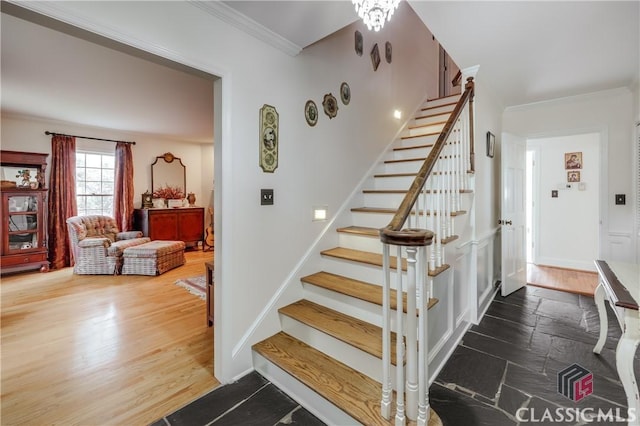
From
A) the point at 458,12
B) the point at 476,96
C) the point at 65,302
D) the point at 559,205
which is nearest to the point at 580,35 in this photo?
the point at 476,96

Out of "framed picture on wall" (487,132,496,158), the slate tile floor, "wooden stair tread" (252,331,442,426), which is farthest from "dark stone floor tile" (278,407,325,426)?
"framed picture on wall" (487,132,496,158)

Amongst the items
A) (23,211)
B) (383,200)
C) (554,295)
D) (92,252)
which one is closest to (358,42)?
(383,200)

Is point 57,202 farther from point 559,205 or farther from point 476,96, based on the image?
point 559,205

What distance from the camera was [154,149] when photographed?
597 cm

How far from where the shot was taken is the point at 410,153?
11.2 feet

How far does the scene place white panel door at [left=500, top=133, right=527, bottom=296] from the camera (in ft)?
10.5

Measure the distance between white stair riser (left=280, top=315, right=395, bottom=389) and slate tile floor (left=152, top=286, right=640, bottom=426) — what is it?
359 mm

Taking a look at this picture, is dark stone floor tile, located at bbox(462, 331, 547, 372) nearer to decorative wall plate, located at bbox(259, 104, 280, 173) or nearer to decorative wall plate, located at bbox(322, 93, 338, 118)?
decorative wall plate, located at bbox(259, 104, 280, 173)

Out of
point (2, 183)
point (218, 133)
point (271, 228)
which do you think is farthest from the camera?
point (2, 183)

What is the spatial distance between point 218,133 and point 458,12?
184cm

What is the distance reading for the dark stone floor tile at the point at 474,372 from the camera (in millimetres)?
1754

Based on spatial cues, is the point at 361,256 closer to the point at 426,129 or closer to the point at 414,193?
the point at 414,193

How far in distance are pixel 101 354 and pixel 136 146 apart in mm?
4795

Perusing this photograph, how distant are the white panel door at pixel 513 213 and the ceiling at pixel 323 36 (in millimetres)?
695
